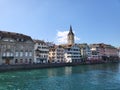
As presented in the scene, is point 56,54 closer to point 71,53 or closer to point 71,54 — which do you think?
point 71,54

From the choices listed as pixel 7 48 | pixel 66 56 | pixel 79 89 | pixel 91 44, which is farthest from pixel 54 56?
pixel 79 89

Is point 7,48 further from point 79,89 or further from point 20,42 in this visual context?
point 79,89

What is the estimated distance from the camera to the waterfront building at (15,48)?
64.9 m

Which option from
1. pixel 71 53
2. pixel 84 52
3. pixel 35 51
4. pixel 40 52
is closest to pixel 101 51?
pixel 84 52

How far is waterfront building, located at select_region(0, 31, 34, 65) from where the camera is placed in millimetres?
64875

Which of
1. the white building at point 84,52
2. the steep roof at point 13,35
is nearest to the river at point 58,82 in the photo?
the steep roof at point 13,35

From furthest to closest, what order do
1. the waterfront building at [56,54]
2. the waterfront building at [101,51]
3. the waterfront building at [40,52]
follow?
the waterfront building at [101,51] → the waterfront building at [56,54] → the waterfront building at [40,52]

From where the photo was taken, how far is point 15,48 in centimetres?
6850

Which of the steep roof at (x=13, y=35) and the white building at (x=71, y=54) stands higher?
the steep roof at (x=13, y=35)

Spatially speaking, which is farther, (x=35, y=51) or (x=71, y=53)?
(x=71, y=53)

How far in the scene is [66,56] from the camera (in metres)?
97.6

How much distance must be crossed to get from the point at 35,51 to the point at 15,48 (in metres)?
12.5

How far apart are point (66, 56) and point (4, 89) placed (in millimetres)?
68716

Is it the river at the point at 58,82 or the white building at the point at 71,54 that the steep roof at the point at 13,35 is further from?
the white building at the point at 71,54
